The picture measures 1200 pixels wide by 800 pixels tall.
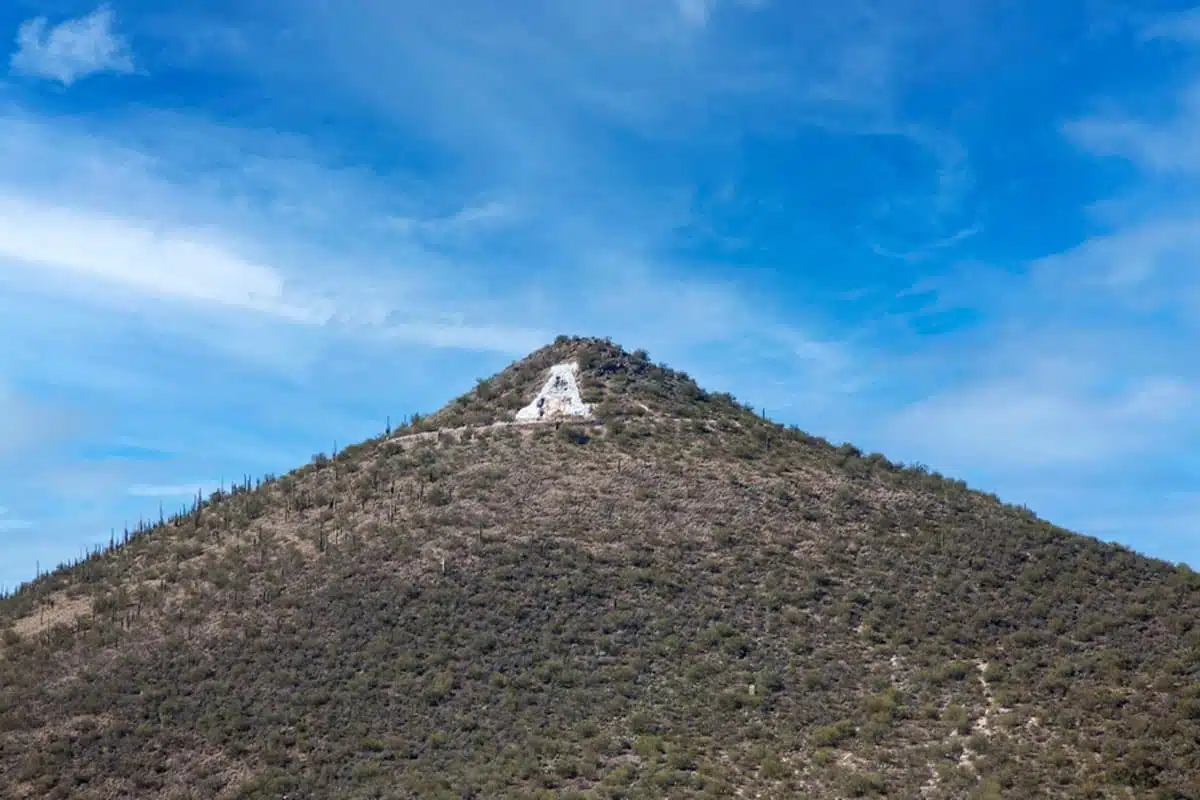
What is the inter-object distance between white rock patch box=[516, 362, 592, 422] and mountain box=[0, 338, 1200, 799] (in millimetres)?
1912


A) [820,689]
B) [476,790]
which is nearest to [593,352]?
[820,689]

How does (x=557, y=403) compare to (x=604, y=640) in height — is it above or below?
above

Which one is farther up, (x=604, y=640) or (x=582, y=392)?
(x=582, y=392)

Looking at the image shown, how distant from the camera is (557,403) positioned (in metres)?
53.0

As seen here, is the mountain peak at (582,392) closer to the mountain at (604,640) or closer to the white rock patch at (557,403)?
the white rock patch at (557,403)

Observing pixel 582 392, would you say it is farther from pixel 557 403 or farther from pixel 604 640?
pixel 604 640

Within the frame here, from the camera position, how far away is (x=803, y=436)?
52.9 meters

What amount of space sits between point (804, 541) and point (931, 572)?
4711mm

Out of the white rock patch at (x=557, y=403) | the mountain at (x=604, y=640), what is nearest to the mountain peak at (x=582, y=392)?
the white rock patch at (x=557, y=403)

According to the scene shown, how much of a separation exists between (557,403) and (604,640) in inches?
792

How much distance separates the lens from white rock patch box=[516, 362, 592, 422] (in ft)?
171

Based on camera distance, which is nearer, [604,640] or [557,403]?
[604,640]

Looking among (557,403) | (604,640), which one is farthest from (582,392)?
(604,640)

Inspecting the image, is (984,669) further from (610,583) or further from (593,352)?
(593,352)
